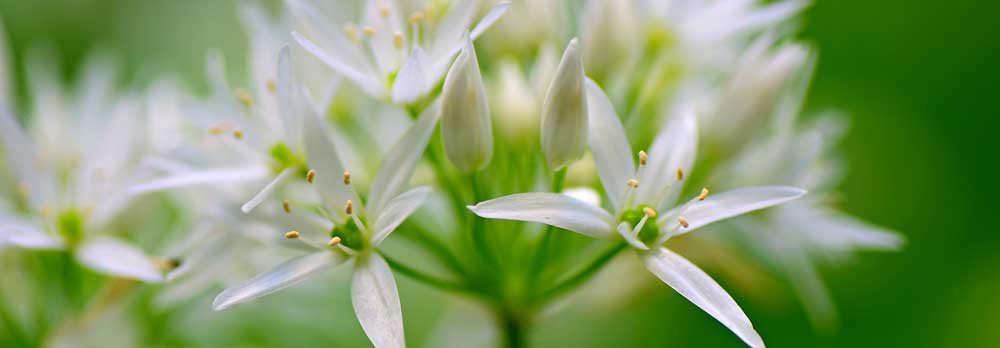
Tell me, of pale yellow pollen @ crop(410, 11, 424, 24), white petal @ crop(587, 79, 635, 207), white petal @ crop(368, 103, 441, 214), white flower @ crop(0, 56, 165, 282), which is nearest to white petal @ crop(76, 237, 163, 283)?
white flower @ crop(0, 56, 165, 282)

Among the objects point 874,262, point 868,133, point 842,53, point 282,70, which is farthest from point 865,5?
point 282,70

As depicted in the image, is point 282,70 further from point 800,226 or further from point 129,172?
point 800,226

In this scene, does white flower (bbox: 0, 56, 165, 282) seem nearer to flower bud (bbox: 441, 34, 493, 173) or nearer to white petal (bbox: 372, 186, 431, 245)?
white petal (bbox: 372, 186, 431, 245)

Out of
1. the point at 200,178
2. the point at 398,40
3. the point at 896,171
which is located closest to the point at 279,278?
the point at 200,178

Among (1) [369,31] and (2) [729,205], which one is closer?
(2) [729,205]

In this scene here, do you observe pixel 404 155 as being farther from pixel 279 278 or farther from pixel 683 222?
pixel 683 222

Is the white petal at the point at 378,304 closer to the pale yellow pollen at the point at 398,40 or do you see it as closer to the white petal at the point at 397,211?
the white petal at the point at 397,211
